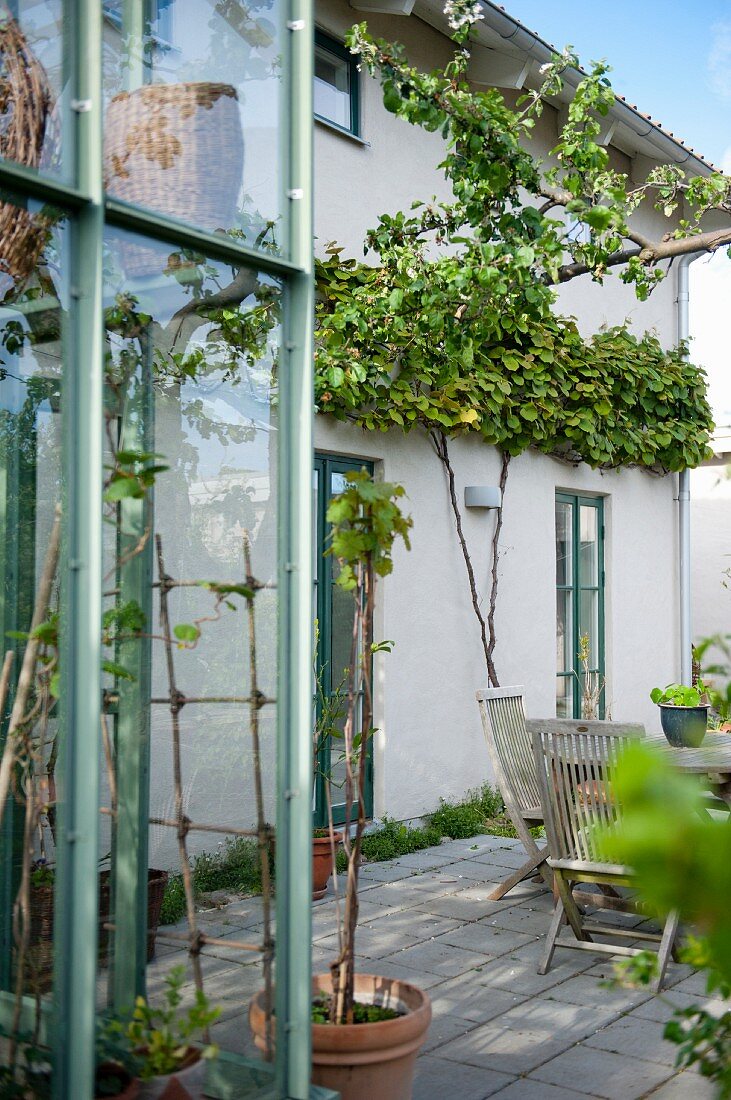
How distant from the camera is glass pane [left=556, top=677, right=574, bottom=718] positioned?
26.3 ft

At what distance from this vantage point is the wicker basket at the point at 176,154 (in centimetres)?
232

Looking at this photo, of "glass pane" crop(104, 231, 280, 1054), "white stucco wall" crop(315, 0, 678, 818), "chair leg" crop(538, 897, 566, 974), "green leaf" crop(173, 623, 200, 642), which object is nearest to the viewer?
"glass pane" crop(104, 231, 280, 1054)

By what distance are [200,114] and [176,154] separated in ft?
0.47

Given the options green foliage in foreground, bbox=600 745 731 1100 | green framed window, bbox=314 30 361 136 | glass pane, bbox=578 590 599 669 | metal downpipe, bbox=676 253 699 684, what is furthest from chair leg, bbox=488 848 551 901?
metal downpipe, bbox=676 253 699 684

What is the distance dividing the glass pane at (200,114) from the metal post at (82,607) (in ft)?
0.24

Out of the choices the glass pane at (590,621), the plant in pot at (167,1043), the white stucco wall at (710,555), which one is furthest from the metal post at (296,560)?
the white stucco wall at (710,555)

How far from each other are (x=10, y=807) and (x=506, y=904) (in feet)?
10.9

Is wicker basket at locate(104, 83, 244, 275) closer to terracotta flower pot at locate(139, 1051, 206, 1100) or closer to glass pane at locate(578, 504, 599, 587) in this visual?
terracotta flower pot at locate(139, 1051, 206, 1100)

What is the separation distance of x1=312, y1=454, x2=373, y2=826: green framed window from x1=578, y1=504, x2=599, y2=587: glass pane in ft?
8.76

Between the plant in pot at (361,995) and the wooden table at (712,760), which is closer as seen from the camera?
the plant in pot at (361,995)

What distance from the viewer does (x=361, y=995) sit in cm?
295

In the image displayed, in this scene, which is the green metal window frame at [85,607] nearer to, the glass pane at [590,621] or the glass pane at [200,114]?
the glass pane at [200,114]

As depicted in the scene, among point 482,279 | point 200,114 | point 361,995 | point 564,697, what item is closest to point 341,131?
point 482,279

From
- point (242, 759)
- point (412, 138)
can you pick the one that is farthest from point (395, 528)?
point (412, 138)
